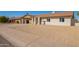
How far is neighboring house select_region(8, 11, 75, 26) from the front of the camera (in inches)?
76.9

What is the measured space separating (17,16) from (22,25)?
0.36 ft

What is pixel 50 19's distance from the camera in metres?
2.00

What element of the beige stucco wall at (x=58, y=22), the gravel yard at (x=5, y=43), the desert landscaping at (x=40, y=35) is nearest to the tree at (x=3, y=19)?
the desert landscaping at (x=40, y=35)

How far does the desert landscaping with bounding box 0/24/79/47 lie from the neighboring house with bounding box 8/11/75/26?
0.13 ft

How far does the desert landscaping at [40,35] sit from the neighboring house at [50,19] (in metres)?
0.04

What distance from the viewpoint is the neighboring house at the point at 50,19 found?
1.95m

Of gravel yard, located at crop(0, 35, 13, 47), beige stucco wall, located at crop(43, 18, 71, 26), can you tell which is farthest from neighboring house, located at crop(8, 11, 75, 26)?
gravel yard, located at crop(0, 35, 13, 47)

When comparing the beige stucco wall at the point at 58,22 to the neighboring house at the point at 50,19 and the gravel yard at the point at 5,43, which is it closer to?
the neighboring house at the point at 50,19

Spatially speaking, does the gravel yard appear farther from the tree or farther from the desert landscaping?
the tree

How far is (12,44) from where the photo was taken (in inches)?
76.8

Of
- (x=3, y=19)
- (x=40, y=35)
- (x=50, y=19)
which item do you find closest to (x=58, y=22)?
(x=50, y=19)
